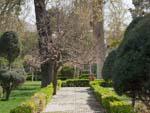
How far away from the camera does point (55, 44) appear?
2931 centimetres

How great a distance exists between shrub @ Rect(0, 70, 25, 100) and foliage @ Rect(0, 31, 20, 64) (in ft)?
2.50

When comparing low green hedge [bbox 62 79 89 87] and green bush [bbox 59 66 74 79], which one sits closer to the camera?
low green hedge [bbox 62 79 89 87]

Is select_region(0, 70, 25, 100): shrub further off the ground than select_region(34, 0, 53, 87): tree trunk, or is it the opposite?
select_region(34, 0, 53, 87): tree trunk

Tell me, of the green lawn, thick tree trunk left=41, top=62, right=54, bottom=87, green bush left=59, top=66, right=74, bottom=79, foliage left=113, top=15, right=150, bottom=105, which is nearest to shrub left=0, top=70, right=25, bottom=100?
the green lawn

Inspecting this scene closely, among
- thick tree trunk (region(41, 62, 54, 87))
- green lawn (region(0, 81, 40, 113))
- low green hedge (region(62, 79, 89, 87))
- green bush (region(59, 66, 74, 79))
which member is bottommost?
green lawn (region(0, 81, 40, 113))

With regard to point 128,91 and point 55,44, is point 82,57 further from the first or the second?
point 128,91

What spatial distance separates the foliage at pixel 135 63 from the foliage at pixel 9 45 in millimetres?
12551

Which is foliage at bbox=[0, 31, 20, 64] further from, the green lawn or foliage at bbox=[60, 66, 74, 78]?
foliage at bbox=[60, 66, 74, 78]

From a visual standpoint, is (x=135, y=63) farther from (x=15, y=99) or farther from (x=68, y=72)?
(x=68, y=72)

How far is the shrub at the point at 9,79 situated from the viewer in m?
22.3

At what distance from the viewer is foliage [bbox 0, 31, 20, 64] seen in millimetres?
22312

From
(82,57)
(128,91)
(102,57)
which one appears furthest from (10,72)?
(102,57)

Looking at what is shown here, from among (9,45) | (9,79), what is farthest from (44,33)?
Answer: (9,79)

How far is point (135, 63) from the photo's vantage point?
969 centimetres
